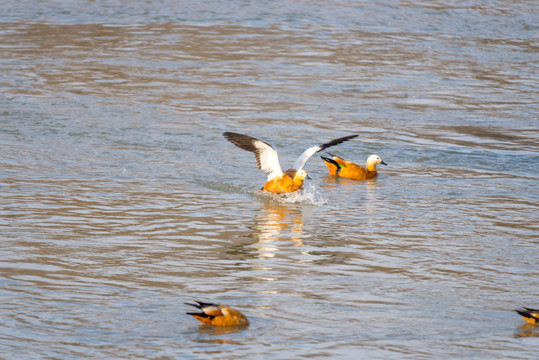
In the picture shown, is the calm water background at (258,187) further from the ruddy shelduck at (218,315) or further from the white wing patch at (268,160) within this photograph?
the white wing patch at (268,160)

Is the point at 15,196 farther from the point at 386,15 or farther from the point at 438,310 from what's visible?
the point at 386,15

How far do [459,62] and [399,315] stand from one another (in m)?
14.0

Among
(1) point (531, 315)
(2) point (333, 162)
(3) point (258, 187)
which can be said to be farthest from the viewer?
(2) point (333, 162)

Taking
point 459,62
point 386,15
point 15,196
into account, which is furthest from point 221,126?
point 386,15

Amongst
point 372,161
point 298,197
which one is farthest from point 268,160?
point 372,161

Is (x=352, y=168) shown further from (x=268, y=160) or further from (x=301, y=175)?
(x=268, y=160)

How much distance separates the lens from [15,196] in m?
10.8

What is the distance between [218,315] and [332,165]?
21.5ft

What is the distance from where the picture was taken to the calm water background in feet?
23.3

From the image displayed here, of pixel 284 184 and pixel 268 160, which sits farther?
pixel 268 160

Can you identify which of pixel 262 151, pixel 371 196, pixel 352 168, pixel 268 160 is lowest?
pixel 371 196

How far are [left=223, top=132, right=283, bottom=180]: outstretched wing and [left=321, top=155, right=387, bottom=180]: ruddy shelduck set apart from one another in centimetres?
130

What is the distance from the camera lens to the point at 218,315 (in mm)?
6855

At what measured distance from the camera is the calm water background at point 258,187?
709 cm
